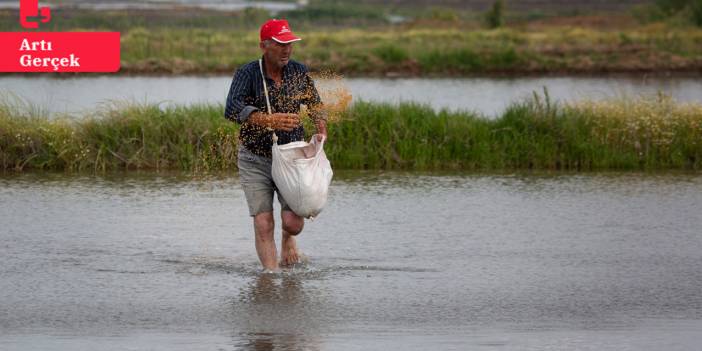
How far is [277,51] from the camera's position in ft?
29.4

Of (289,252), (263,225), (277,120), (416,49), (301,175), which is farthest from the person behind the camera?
(416,49)

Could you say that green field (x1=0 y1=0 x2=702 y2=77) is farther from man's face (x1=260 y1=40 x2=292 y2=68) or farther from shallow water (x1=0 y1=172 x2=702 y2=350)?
man's face (x1=260 y1=40 x2=292 y2=68)

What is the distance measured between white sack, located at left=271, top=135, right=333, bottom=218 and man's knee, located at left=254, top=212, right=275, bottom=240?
9.2 inches

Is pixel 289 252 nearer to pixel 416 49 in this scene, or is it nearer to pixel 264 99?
pixel 264 99

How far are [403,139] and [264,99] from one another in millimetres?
6822

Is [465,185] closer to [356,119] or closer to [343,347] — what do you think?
[356,119]

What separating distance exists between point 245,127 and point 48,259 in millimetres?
2044

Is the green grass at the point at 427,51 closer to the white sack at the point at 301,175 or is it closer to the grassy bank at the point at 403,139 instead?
the grassy bank at the point at 403,139

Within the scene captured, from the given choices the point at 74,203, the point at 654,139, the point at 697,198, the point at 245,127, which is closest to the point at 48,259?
the point at 245,127

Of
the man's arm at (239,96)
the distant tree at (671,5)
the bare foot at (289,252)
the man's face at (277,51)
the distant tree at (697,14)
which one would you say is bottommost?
the bare foot at (289,252)

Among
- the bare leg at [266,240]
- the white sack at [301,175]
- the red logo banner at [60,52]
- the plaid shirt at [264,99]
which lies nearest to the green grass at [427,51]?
the red logo banner at [60,52]

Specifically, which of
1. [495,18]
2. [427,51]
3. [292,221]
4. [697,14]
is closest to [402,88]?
[427,51]

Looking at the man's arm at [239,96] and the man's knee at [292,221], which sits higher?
the man's arm at [239,96]

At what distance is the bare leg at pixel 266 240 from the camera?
9328mm
